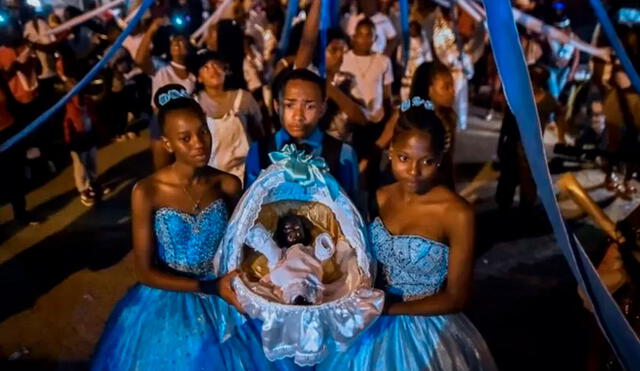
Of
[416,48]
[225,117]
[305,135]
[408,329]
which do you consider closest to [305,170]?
[305,135]

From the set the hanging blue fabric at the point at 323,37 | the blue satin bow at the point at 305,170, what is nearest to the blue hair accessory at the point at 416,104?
the blue satin bow at the point at 305,170

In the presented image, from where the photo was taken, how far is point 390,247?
253 cm

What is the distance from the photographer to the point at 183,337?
8.59 feet

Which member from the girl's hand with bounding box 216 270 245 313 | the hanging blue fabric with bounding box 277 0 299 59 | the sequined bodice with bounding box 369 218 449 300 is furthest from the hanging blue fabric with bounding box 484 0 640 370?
the hanging blue fabric with bounding box 277 0 299 59

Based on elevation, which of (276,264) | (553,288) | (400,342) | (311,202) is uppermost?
(311,202)

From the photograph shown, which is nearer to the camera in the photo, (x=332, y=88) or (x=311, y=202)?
(x=311, y=202)

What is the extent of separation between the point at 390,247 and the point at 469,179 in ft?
15.9

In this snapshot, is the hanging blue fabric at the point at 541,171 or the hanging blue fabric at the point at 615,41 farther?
the hanging blue fabric at the point at 615,41

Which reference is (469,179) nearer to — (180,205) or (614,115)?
(614,115)

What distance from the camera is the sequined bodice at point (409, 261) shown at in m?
2.47

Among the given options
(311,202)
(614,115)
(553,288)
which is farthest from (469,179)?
(311,202)

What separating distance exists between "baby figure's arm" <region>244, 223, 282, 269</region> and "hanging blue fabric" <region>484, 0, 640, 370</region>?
989 millimetres

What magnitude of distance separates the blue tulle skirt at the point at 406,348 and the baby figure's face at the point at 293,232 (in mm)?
443

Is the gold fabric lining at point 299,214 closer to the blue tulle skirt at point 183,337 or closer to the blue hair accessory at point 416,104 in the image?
the blue tulle skirt at point 183,337
